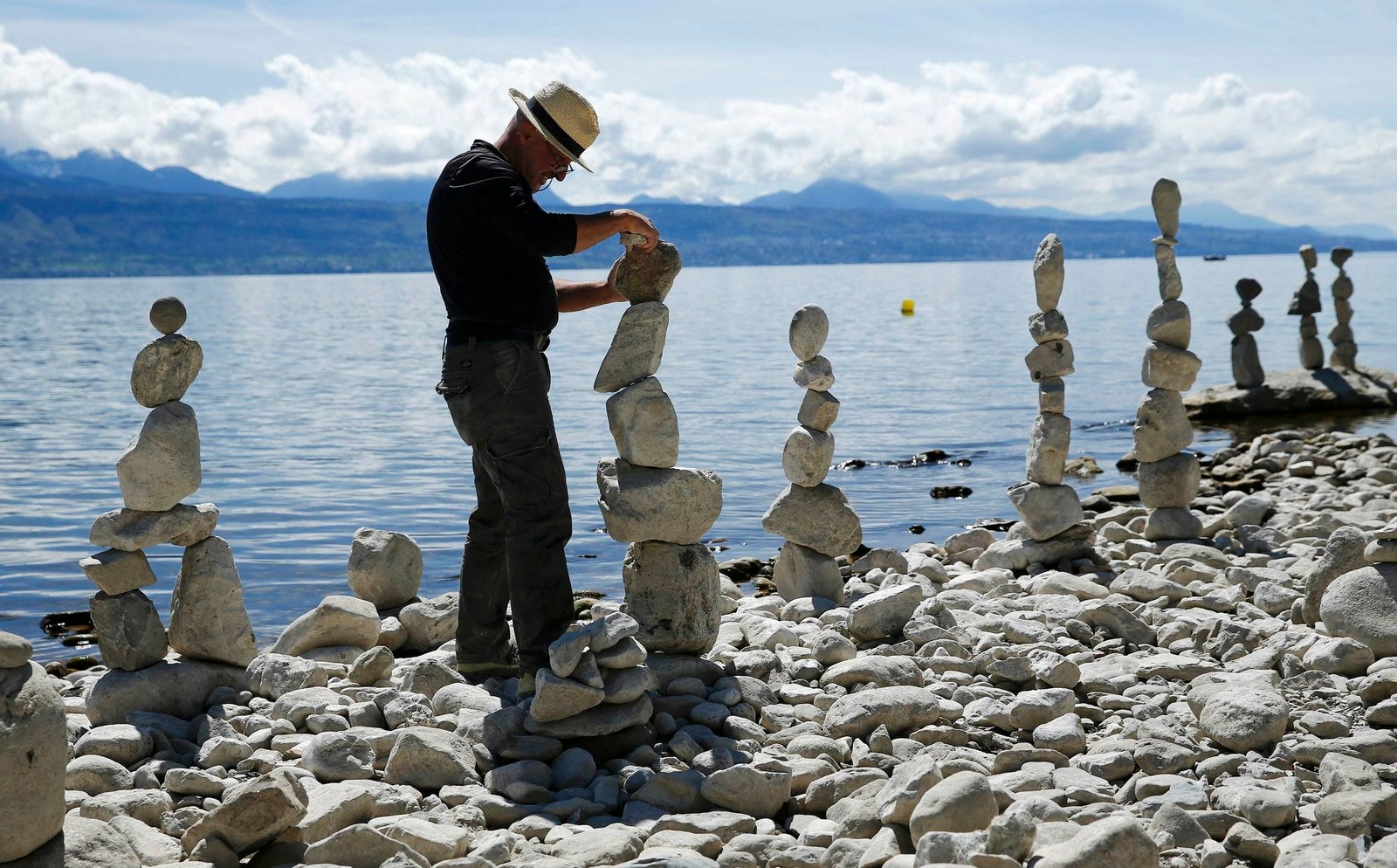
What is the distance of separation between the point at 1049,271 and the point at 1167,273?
4.71ft

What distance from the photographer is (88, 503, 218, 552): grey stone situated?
6.80 meters

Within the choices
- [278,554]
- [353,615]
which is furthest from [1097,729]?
[278,554]

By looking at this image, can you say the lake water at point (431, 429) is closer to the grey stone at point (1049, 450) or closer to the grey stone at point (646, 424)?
the grey stone at point (1049, 450)

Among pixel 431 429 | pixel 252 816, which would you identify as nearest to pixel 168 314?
pixel 252 816

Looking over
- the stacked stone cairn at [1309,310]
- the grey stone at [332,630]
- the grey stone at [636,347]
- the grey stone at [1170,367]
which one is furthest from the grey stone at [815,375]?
the stacked stone cairn at [1309,310]

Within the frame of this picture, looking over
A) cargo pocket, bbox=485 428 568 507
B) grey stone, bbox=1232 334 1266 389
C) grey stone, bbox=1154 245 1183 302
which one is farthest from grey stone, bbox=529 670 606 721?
grey stone, bbox=1232 334 1266 389

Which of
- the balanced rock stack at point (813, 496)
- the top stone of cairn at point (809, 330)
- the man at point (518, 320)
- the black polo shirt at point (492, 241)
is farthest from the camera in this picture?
the balanced rock stack at point (813, 496)

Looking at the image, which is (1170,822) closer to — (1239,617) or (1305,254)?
(1239,617)

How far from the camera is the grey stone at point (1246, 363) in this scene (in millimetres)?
23906

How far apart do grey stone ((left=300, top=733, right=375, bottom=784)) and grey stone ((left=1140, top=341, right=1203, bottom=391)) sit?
7.89 metres

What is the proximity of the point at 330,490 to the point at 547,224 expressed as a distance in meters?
12.2

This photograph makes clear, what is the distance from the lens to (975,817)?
4590mm

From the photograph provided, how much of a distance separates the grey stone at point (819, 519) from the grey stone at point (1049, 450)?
82.7 inches

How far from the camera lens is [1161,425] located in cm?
1135
